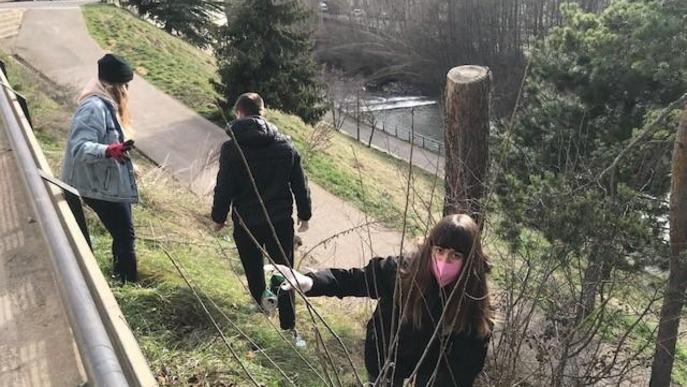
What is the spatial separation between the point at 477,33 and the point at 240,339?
37.0m

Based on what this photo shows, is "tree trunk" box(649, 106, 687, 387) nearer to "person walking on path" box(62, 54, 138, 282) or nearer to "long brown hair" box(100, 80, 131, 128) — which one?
"person walking on path" box(62, 54, 138, 282)

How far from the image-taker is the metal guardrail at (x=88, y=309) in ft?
4.68

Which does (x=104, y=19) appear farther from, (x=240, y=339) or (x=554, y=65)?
(x=240, y=339)

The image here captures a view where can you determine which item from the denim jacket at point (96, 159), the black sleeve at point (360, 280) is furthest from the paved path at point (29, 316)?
the black sleeve at point (360, 280)

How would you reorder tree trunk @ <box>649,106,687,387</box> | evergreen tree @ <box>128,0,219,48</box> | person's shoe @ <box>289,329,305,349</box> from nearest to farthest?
person's shoe @ <box>289,329,305,349</box>
tree trunk @ <box>649,106,687,387</box>
evergreen tree @ <box>128,0,219,48</box>

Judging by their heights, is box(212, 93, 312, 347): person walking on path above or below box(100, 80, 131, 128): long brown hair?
below

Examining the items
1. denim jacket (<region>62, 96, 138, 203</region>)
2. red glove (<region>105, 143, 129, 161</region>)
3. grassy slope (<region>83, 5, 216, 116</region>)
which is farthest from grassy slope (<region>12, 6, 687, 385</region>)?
grassy slope (<region>83, 5, 216, 116</region>)

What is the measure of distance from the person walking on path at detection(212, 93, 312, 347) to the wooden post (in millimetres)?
1619

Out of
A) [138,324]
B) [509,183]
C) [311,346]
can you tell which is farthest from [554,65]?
[138,324]

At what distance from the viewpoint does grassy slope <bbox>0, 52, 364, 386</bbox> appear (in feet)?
10.7

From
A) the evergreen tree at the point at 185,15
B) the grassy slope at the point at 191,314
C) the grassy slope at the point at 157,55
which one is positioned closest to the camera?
the grassy slope at the point at 191,314

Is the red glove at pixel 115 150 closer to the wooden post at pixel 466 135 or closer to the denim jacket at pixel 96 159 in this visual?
the denim jacket at pixel 96 159

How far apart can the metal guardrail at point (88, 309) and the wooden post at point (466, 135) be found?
11.3 ft

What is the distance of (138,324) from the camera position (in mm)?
3617
